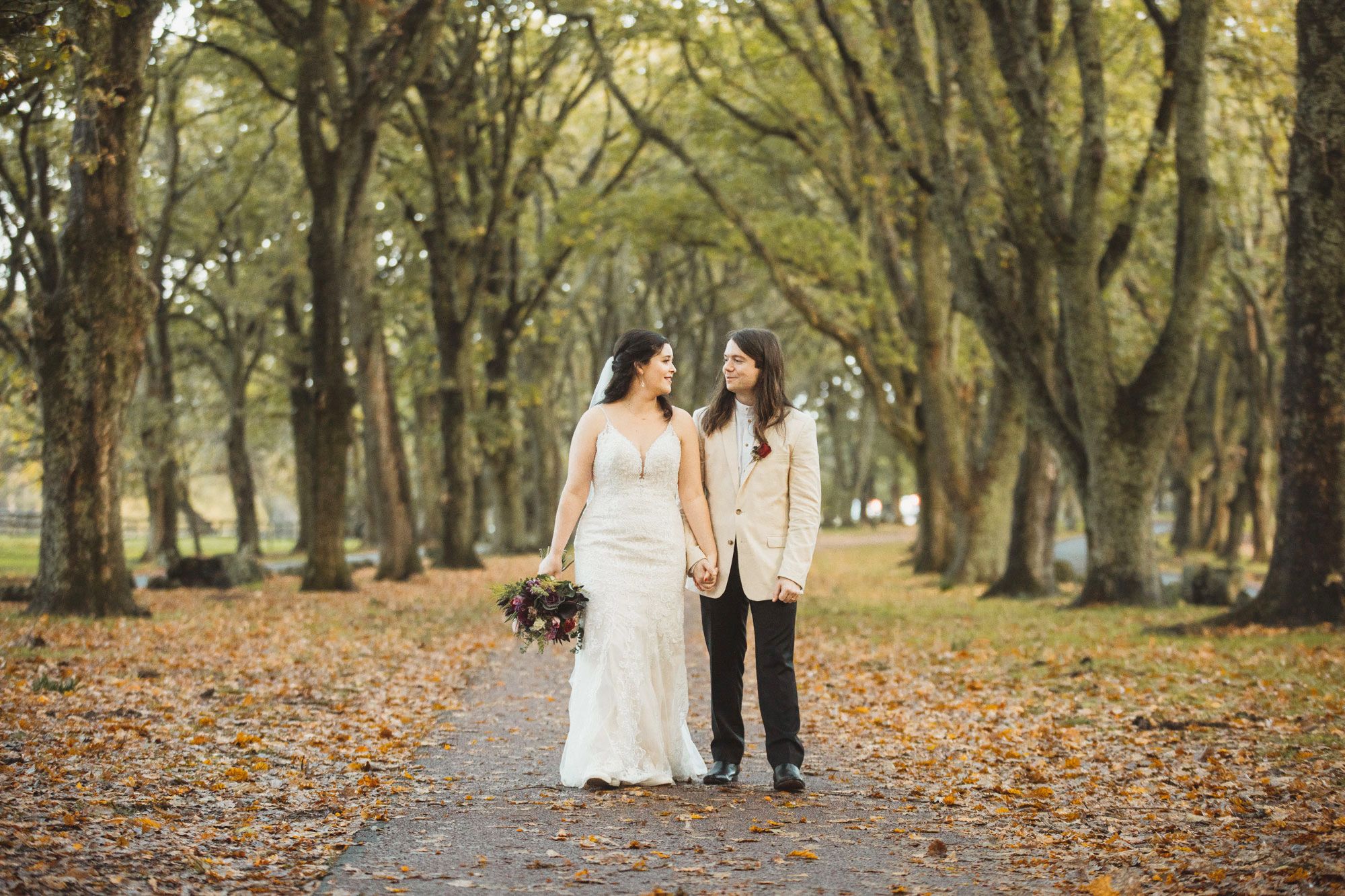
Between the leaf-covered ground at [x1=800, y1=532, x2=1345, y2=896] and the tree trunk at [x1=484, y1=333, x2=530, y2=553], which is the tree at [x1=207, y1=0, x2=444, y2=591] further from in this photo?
the leaf-covered ground at [x1=800, y1=532, x2=1345, y2=896]

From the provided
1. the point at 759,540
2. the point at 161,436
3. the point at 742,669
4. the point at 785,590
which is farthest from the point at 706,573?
the point at 161,436

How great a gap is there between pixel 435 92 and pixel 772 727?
1942 centimetres

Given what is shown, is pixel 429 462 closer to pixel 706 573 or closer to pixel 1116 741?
pixel 1116 741

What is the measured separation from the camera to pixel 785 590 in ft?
19.9

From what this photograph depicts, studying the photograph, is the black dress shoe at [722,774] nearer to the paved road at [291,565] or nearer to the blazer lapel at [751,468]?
the blazer lapel at [751,468]

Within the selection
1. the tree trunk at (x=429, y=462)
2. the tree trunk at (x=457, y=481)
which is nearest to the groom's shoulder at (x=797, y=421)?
the tree trunk at (x=457, y=481)

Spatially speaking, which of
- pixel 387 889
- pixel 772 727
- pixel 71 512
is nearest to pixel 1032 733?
pixel 772 727

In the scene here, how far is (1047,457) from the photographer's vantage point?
18.6m

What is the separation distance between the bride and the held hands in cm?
6

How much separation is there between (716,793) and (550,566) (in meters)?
1.44

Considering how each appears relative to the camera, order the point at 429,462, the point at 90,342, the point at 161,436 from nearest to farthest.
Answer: the point at 90,342
the point at 161,436
the point at 429,462

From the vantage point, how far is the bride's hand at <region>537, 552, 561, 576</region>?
629 cm

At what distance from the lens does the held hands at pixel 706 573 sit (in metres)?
6.19

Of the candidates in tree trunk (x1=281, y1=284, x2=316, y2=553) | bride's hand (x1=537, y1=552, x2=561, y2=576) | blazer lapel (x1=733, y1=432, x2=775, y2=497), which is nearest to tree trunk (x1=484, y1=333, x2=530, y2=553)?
tree trunk (x1=281, y1=284, x2=316, y2=553)
